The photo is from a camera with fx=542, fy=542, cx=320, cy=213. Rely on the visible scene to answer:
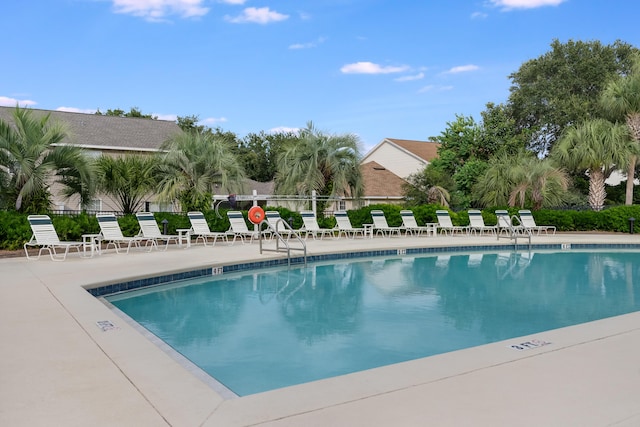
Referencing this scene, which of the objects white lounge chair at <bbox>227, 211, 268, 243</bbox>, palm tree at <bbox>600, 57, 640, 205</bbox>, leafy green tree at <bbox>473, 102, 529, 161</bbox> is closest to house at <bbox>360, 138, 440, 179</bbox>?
leafy green tree at <bbox>473, 102, 529, 161</bbox>

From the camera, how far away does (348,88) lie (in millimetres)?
28375

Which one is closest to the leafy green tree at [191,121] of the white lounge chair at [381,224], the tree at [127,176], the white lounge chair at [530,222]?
the tree at [127,176]

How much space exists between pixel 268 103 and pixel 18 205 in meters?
21.7

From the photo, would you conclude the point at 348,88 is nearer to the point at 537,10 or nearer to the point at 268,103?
the point at 268,103

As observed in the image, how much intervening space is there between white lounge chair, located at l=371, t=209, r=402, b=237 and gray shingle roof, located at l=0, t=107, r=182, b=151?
9640mm

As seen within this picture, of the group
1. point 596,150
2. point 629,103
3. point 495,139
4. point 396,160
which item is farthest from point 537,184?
point 396,160

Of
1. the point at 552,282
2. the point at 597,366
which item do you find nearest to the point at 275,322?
the point at 597,366

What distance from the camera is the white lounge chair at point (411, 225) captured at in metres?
→ 18.1

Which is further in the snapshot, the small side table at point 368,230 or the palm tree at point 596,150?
the palm tree at point 596,150

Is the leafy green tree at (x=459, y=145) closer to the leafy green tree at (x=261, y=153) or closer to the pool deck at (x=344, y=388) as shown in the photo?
the leafy green tree at (x=261, y=153)

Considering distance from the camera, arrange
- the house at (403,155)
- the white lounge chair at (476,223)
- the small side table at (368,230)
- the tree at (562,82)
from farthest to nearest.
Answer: the house at (403,155)
the tree at (562,82)
the white lounge chair at (476,223)
the small side table at (368,230)

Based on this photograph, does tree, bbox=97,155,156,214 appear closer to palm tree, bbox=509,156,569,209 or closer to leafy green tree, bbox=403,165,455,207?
leafy green tree, bbox=403,165,455,207

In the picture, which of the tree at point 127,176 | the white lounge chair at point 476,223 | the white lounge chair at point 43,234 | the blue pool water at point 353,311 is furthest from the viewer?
the white lounge chair at point 476,223

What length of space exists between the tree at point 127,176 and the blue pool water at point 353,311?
659 cm
